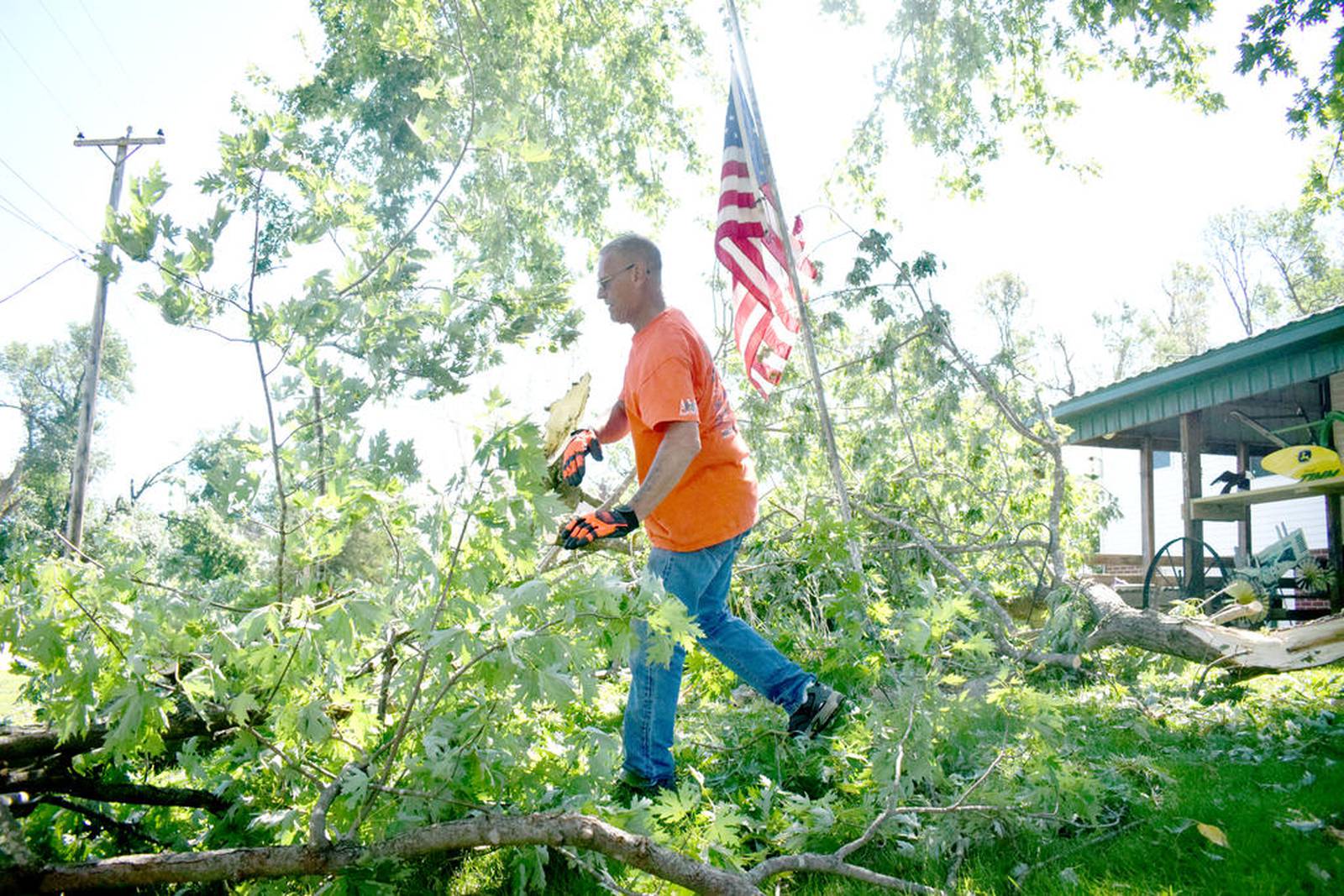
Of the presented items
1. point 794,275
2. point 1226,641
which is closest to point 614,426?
point 794,275

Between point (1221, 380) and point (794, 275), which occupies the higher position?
point (1221, 380)

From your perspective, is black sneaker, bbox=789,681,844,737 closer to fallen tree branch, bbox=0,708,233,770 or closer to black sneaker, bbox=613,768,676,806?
black sneaker, bbox=613,768,676,806

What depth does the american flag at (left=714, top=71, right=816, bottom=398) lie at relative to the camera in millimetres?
4898

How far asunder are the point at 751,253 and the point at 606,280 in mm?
2031

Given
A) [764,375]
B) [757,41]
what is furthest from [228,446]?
[757,41]

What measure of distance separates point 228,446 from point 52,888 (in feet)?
3.40

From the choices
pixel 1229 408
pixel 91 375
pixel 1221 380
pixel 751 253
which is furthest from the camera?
pixel 91 375

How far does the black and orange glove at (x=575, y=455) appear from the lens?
2.82 meters

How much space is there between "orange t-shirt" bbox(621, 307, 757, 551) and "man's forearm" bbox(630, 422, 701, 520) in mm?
111

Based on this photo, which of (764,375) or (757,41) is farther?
(757,41)

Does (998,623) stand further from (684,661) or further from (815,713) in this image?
(684,661)

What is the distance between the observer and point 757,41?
12234mm

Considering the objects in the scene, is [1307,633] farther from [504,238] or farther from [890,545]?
[504,238]

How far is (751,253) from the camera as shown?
195 inches
